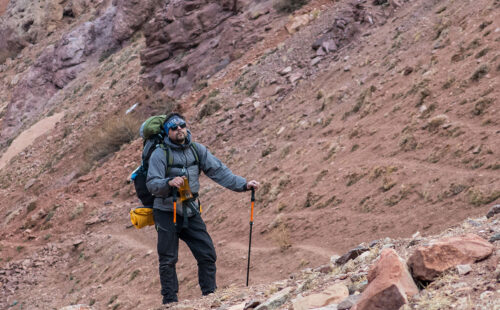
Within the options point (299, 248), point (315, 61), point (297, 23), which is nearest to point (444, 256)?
point (299, 248)

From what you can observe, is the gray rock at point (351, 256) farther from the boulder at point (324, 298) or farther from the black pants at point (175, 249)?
the black pants at point (175, 249)

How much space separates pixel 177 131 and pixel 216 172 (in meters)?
0.65

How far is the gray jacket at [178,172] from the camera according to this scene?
17.9ft

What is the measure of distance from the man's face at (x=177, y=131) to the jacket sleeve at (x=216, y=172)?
30 centimetres

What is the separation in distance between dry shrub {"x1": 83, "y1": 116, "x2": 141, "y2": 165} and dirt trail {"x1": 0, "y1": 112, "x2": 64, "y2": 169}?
7.00 m

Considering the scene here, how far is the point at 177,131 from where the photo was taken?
553 centimetres

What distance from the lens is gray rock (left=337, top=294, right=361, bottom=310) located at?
338 centimetres

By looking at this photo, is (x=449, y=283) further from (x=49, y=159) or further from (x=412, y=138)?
(x=49, y=159)

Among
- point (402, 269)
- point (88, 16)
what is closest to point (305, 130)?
point (402, 269)

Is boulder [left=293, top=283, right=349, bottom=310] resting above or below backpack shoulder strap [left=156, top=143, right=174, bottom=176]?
below

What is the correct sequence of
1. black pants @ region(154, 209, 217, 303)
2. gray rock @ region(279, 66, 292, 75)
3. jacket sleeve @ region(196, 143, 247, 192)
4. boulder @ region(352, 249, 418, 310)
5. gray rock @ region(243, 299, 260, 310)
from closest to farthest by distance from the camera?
boulder @ region(352, 249, 418, 310) → gray rock @ region(243, 299, 260, 310) → black pants @ region(154, 209, 217, 303) → jacket sleeve @ region(196, 143, 247, 192) → gray rock @ region(279, 66, 292, 75)

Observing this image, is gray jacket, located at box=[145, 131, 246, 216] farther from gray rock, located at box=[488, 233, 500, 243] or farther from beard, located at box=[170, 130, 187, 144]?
gray rock, located at box=[488, 233, 500, 243]

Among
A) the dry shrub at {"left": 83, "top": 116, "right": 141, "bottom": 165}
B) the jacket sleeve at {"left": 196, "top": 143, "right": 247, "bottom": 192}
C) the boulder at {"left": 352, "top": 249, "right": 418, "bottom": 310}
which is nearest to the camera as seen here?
the boulder at {"left": 352, "top": 249, "right": 418, "bottom": 310}

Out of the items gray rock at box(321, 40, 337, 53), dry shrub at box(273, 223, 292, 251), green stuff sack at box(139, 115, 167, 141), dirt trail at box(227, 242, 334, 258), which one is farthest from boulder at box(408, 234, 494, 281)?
gray rock at box(321, 40, 337, 53)
